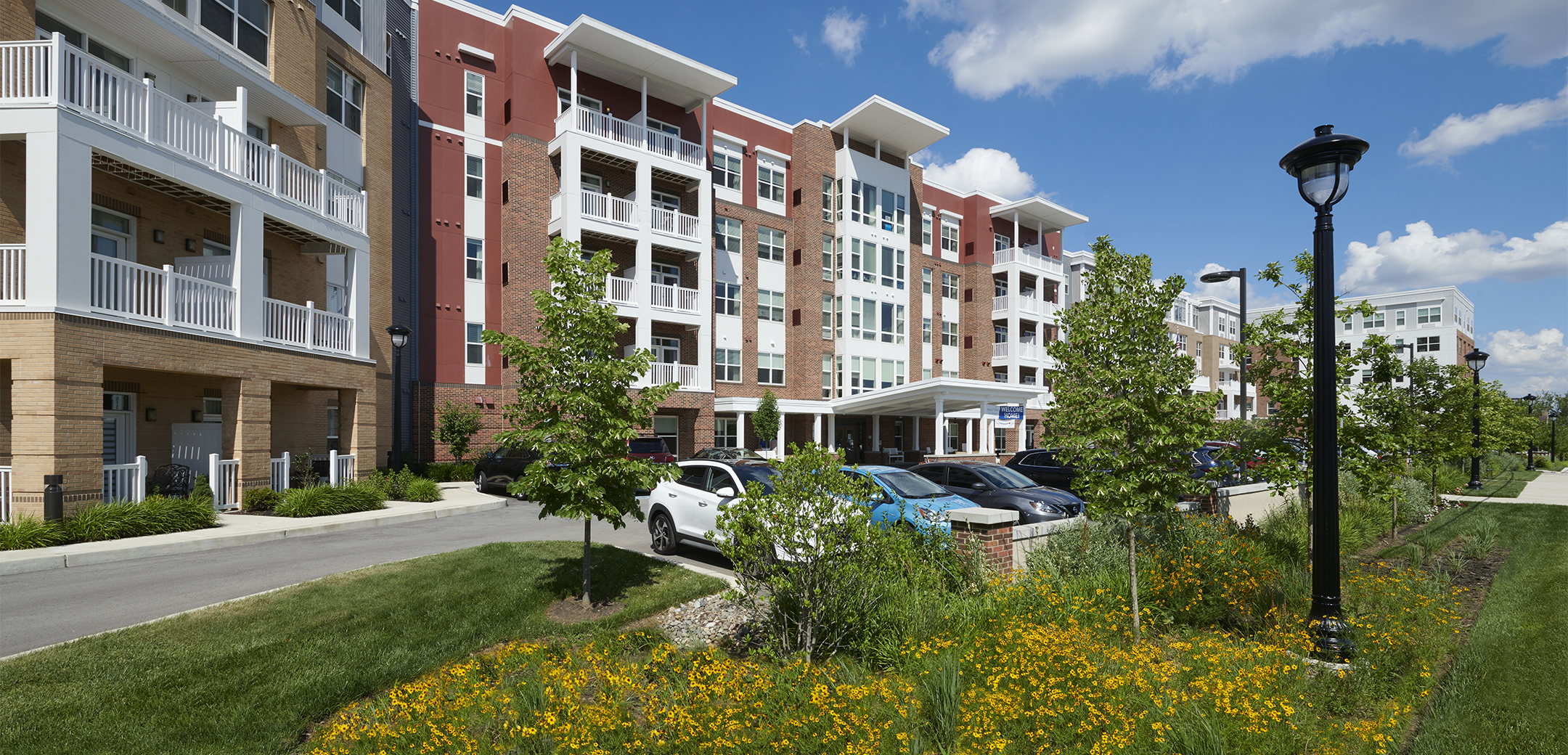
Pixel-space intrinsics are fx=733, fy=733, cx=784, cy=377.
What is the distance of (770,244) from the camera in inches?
1419

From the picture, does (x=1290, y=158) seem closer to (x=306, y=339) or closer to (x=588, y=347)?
(x=588, y=347)

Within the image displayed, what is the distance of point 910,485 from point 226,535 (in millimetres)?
11669

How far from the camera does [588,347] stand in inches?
330

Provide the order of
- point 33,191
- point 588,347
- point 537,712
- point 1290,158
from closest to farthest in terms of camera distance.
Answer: point 537,712
point 1290,158
point 588,347
point 33,191

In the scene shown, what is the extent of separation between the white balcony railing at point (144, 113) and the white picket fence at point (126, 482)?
20.0 feet

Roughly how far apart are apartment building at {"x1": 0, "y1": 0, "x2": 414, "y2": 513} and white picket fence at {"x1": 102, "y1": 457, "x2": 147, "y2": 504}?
4cm

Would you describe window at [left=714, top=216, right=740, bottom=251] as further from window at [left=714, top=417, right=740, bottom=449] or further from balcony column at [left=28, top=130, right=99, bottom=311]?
balcony column at [left=28, top=130, right=99, bottom=311]

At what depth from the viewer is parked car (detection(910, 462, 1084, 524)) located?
13.1 metres

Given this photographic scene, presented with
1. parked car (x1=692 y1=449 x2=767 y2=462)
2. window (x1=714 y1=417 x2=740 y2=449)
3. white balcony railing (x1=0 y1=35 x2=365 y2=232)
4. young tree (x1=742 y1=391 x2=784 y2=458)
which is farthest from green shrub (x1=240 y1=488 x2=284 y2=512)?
window (x1=714 y1=417 x2=740 y2=449)

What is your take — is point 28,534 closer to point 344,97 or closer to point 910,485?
Answer: point 910,485

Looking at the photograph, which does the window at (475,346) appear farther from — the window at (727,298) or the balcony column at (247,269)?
the balcony column at (247,269)

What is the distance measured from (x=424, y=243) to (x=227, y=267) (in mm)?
11957

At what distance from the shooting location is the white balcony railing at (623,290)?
28.6 metres

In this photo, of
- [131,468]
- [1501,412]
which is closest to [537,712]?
[131,468]
